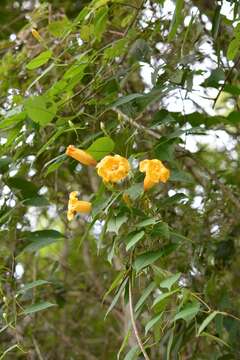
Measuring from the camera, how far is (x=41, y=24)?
2.06 m

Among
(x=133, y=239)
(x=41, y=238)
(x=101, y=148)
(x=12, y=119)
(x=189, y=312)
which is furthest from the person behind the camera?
(x=41, y=238)

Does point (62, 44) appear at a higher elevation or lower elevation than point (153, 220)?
higher

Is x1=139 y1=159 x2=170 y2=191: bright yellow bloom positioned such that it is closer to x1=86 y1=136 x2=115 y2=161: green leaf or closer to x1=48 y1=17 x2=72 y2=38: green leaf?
x1=86 y1=136 x2=115 y2=161: green leaf

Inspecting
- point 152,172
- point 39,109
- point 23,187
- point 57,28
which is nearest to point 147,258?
point 152,172

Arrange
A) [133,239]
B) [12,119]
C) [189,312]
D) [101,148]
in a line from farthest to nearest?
[12,119] → [101,148] → [133,239] → [189,312]

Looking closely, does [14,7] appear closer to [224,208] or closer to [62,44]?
[62,44]

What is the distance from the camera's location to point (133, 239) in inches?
45.9

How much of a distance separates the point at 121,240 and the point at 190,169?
3.17ft

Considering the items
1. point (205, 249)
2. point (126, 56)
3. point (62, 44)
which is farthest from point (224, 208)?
point (62, 44)

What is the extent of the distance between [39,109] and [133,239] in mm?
358

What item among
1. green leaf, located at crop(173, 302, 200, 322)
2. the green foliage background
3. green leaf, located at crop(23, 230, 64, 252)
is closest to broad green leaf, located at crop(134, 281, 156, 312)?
the green foliage background

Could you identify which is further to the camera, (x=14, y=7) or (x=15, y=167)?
(x=14, y=7)

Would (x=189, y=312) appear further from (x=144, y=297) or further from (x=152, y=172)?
(x=152, y=172)

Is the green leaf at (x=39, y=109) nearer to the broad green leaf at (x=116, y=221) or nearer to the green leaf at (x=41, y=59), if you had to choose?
the green leaf at (x=41, y=59)
